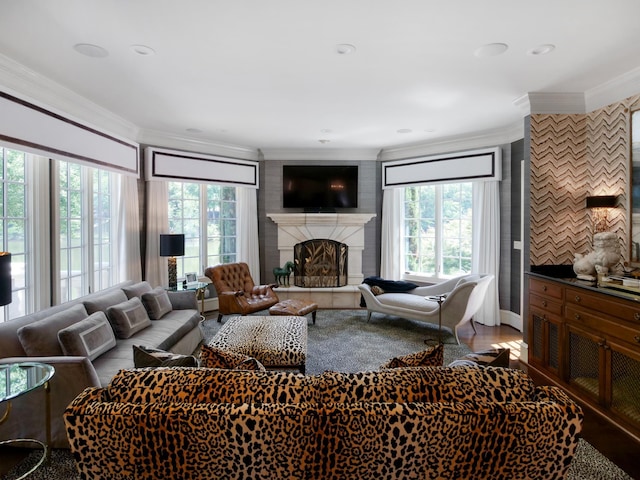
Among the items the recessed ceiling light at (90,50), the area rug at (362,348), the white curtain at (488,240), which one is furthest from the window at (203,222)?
the white curtain at (488,240)

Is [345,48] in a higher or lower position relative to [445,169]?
higher

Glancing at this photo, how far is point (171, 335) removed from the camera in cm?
345

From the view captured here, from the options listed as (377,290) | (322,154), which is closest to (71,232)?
(377,290)

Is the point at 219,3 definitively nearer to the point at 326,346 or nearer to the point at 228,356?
the point at 228,356

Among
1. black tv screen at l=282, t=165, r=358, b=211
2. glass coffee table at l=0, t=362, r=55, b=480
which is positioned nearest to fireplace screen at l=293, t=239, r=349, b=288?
black tv screen at l=282, t=165, r=358, b=211

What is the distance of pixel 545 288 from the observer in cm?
338

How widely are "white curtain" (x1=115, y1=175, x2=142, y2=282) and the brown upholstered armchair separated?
92 cm

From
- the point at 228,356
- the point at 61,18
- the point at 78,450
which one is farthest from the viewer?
the point at 61,18

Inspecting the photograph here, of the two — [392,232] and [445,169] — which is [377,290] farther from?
[445,169]

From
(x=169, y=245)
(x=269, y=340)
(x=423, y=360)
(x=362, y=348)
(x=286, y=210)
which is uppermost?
(x=286, y=210)

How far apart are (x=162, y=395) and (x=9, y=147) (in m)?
2.65

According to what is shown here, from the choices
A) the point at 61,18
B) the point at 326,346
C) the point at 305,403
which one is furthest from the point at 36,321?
the point at 326,346

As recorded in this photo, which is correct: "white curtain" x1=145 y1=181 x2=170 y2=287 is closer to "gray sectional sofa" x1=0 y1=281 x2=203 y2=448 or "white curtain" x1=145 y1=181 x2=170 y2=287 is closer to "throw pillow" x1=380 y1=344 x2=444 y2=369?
"gray sectional sofa" x1=0 y1=281 x2=203 y2=448

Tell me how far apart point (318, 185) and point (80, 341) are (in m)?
4.43
